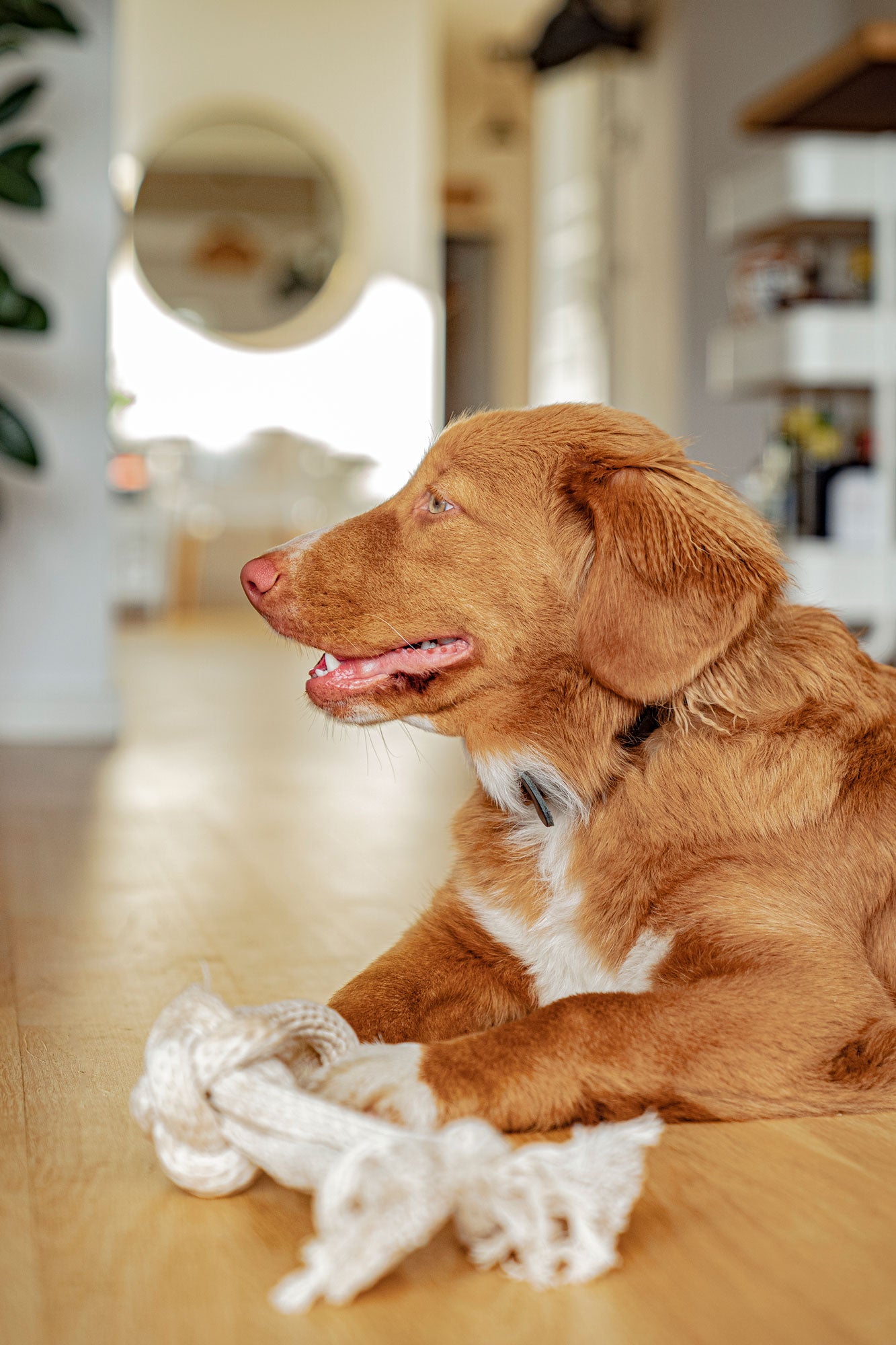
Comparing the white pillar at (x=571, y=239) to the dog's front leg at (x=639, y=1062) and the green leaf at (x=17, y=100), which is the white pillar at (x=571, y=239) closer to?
the green leaf at (x=17, y=100)

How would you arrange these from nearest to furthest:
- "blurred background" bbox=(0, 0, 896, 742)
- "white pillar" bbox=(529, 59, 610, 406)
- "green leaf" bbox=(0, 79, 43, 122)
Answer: "green leaf" bbox=(0, 79, 43, 122)
"blurred background" bbox=(0, 0, 896, 742)
"white pillar" bbox=(529, 59, 610, 406)

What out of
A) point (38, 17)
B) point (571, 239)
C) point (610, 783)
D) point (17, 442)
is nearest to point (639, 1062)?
point (610, 783)

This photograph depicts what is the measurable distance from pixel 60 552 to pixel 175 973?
2.44m

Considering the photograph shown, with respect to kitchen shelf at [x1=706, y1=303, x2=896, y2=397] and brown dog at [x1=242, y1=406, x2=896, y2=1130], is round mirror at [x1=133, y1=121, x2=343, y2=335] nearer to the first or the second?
kitchen shelf at [x1=706, y1=303, x2=896, y2=397]

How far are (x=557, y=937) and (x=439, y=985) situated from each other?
14 cm

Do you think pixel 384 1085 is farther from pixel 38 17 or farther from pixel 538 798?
pixel 38 17

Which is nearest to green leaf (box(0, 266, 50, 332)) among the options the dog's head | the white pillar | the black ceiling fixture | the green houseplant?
the green houseplant

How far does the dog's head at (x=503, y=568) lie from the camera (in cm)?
132

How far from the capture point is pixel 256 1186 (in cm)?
109

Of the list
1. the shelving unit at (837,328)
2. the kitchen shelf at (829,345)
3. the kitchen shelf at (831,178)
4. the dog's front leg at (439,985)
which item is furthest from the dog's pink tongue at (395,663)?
the kitchen shelf at (831,178)

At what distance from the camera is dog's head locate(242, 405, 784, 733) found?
1.32 meters

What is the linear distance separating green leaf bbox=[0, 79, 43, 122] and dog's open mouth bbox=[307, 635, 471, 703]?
99.0 inches

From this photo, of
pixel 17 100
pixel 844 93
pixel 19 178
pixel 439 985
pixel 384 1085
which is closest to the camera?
pixel 384 1085

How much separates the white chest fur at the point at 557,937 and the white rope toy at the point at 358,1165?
0.89 feet
